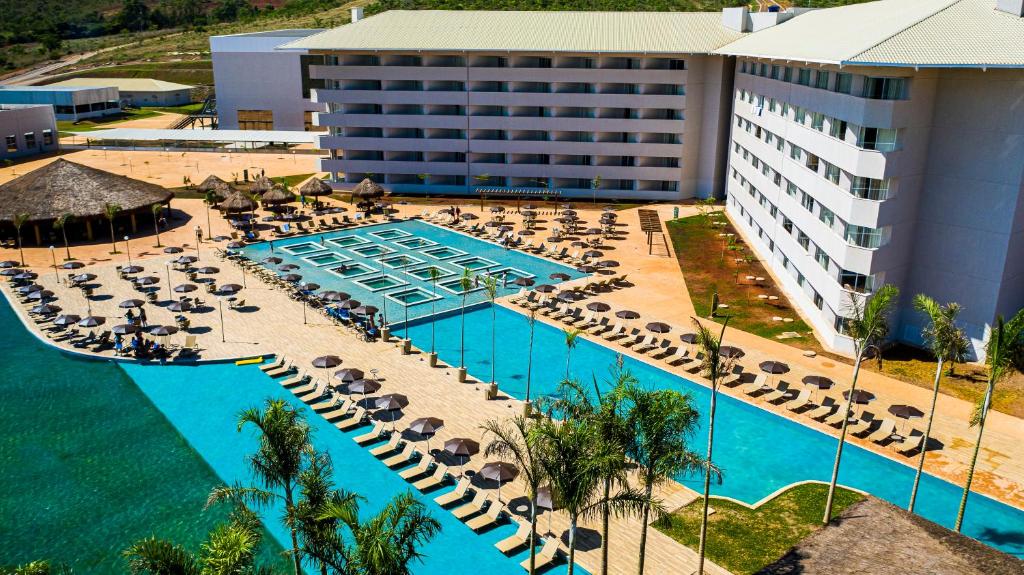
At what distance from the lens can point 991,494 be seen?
28.2 meters

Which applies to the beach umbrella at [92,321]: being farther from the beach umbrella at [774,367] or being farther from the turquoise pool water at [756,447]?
the beach umbrella at [774,367]

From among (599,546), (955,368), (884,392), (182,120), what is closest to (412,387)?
(599,546)

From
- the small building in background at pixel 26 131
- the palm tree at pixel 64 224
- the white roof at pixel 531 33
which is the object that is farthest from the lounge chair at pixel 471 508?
the small building in background at pixel 26 131

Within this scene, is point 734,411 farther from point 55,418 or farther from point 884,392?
point 55,418

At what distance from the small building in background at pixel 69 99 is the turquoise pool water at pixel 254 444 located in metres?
102

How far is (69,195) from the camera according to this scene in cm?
5975

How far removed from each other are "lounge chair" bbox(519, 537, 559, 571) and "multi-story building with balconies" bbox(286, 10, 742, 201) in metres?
52.6

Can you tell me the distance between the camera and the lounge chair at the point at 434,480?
1125 inches

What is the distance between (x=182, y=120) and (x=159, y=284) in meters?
81.0

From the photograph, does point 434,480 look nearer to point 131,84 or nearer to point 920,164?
point 920,164

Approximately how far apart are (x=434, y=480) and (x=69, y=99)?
122724 millimetres

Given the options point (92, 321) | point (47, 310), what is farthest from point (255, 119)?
point (92, 321)

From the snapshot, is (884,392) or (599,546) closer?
(599,546)

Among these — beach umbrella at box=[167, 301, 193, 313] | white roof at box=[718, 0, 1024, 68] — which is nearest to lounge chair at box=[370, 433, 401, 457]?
beach umbrella at box=[167, 301, 193, 313]
